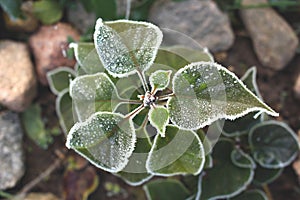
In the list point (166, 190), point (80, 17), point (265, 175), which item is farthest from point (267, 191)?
point (80, 17)

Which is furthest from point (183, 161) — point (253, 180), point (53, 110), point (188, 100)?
point (53, 110)

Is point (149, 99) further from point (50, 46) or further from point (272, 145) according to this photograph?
point (50, 46)

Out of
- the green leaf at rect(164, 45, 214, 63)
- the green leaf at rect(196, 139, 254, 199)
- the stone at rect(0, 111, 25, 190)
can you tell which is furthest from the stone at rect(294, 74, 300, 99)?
the stone at rect(0, 111, 25, 190)

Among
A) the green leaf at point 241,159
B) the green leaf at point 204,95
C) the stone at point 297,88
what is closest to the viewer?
the green leaf at point 204,95

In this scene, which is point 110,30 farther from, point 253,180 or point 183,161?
point 253,180

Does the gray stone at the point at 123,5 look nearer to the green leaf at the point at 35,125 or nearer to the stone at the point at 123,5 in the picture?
the stone at the point at 123,5

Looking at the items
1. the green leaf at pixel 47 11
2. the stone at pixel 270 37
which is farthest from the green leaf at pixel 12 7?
the stone at pixel 270 37
